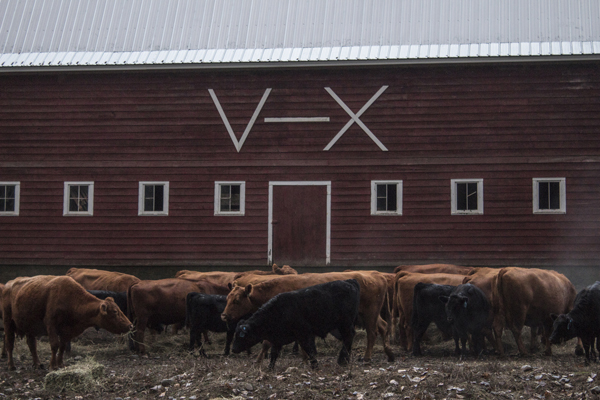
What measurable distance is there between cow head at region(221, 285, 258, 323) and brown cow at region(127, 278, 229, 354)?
2288 mm

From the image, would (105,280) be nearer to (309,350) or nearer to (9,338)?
(9,338)

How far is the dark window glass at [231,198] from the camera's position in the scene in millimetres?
18891

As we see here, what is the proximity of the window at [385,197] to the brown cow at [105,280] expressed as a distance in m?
7.21

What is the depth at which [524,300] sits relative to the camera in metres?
11.3

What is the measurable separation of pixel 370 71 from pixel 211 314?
9.71 meters

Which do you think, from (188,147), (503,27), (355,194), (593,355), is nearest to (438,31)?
(503,27)

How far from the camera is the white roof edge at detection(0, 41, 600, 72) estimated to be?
17953 mm

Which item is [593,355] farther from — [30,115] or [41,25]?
[41,25]

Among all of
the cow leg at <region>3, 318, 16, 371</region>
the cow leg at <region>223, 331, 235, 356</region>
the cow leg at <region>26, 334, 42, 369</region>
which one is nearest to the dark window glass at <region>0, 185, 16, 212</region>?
the cow leg at <region>3, 318, 16, 371</region>

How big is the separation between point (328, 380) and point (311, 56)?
40.3 feet

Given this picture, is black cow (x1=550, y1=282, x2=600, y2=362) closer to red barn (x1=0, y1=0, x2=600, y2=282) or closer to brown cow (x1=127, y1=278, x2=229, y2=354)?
brown cow (x1=127, y1=278, x2=229, y2=354)

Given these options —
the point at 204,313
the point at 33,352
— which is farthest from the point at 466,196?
the point at 33,352

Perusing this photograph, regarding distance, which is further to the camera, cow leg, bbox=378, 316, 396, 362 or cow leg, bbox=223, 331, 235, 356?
cow leg, bbox=223, 331, 235, 356

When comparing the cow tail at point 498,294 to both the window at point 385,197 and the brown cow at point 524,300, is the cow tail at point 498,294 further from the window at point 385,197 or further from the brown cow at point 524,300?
the window at point 385,197
